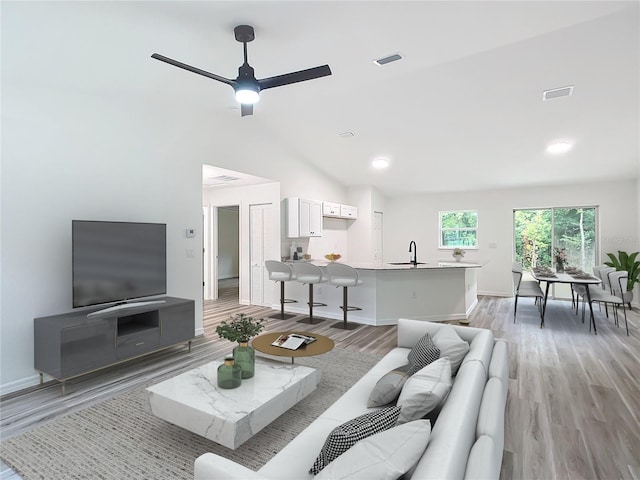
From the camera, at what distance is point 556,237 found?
7.52 metres

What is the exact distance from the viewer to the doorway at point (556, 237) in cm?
727

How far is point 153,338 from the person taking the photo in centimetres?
371

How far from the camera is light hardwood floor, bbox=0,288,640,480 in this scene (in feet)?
7.14

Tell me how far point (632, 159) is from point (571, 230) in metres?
1.94

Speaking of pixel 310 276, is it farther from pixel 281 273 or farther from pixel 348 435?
pixel 348 435

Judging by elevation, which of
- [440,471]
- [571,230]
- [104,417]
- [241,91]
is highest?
[241,91]

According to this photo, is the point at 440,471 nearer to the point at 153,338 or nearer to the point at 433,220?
the point at 153,338

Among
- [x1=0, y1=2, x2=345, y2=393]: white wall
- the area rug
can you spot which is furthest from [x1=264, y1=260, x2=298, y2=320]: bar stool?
the area rug

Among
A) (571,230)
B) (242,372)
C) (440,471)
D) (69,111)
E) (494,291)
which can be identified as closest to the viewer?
(440,471)

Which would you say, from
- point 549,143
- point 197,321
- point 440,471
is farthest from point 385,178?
point 440,471

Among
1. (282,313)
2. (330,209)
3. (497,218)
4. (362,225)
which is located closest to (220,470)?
(282,313)

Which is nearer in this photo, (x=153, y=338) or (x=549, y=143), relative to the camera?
(x=153, y=338)

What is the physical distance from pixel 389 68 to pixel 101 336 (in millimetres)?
4108

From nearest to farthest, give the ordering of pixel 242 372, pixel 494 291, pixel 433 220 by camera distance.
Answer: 1. pixel 242 372
2. pixel 494 291
3. pixel 433 220
